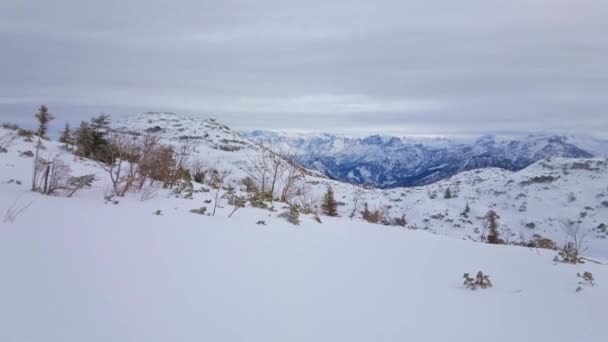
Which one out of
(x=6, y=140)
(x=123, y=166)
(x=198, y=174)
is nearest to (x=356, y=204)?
(x=198, y=174)

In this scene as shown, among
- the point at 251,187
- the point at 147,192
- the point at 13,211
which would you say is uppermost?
the point at 13,211

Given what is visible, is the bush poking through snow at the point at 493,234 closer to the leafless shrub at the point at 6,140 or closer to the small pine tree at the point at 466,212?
the leafless shrub at the point at 6,140

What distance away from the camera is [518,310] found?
4.18 meters

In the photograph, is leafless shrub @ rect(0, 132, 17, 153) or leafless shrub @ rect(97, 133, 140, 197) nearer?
leafless shrub @ rect(97, 133, 140, 197)

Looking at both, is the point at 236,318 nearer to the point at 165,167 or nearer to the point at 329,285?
the point at 329,285

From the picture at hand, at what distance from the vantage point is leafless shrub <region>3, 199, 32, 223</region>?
4.86 meters

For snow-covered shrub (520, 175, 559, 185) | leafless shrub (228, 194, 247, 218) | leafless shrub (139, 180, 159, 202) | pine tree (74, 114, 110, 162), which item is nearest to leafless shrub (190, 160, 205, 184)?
pine tree (74, 114, 110, 162)

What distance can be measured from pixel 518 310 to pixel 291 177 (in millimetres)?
13027

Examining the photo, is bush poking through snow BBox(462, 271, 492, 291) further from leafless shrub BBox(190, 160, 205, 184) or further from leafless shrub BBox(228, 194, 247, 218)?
leafless shrub BBox(190, 160, 205, 184)

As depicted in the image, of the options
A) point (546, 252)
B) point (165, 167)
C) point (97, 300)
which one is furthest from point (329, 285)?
point (165, 167)

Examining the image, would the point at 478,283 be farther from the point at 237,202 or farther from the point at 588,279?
the point at 237,202

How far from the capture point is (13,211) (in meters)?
5.20

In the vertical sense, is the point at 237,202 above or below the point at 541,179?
below

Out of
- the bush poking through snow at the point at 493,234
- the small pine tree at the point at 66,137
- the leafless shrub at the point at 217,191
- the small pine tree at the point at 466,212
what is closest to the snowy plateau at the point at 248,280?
the leafless shrub at the point at 217,191
